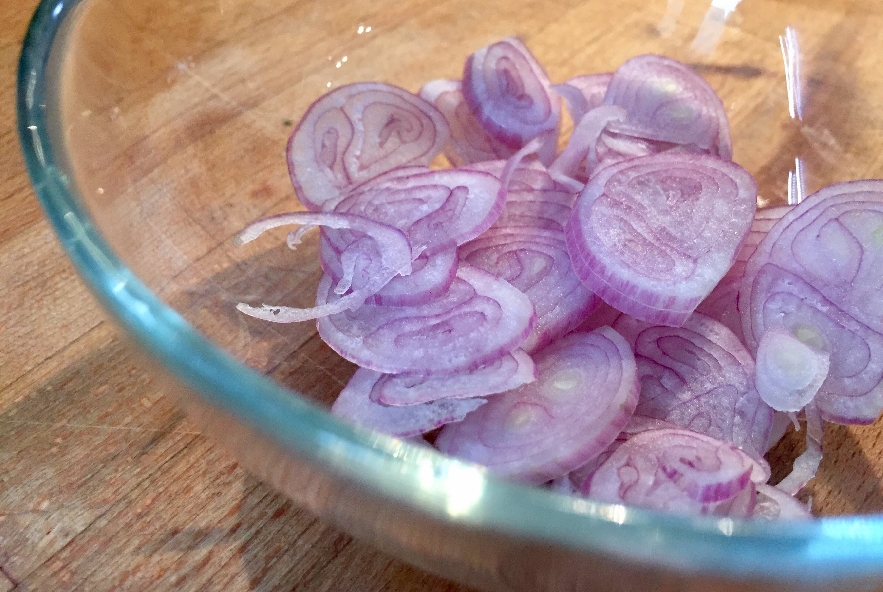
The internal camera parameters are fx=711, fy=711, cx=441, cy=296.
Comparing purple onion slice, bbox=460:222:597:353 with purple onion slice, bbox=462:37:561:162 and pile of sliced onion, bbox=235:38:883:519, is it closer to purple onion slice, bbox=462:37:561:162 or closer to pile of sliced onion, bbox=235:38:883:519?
pile of sliced onion, bbox=235:38:883:519

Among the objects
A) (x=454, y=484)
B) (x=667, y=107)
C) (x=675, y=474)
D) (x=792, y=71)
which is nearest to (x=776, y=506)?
(x=675, y=474)

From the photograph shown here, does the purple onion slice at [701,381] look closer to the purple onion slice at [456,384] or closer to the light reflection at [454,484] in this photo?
the purple onion slice at [456,384]

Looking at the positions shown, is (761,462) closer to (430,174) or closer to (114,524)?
(430,174)

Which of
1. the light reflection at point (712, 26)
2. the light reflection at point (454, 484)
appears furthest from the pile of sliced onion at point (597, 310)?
the light reflection at point (712, 26)

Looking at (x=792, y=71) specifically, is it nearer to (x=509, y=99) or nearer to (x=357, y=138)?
(x=509, y=99)

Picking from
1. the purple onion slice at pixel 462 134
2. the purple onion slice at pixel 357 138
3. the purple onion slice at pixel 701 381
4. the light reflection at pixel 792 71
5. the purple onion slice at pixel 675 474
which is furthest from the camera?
the light reflection at pixel 792 71
